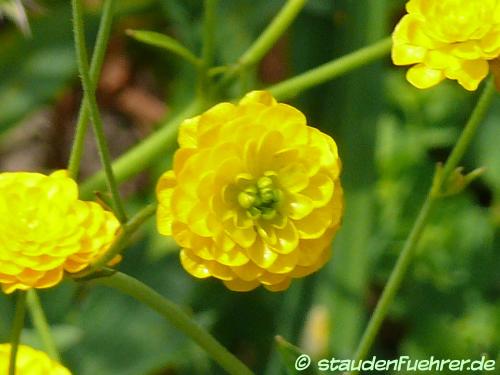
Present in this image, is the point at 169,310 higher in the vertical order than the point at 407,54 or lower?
lower

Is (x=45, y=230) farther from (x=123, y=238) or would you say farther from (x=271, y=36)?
(x=271, y=36)

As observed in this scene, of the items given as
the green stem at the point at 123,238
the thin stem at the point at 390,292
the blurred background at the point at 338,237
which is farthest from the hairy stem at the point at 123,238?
the blurred background at the point at 338,237

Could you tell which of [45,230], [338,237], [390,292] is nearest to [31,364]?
[45,230]

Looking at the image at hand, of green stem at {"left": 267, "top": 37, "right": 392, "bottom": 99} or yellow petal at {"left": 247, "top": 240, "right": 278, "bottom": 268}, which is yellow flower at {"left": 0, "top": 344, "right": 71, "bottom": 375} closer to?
yellow petal at {"left": 247, "top": 240, "right": 278, "bottom": 268}

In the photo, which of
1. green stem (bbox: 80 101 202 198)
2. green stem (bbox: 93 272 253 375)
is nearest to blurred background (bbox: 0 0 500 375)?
green stem (bbox: 80 101 202 198)

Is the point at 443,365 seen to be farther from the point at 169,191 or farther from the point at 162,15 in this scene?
the point at 162,15

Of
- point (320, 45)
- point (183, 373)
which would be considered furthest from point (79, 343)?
point (320, 45)
